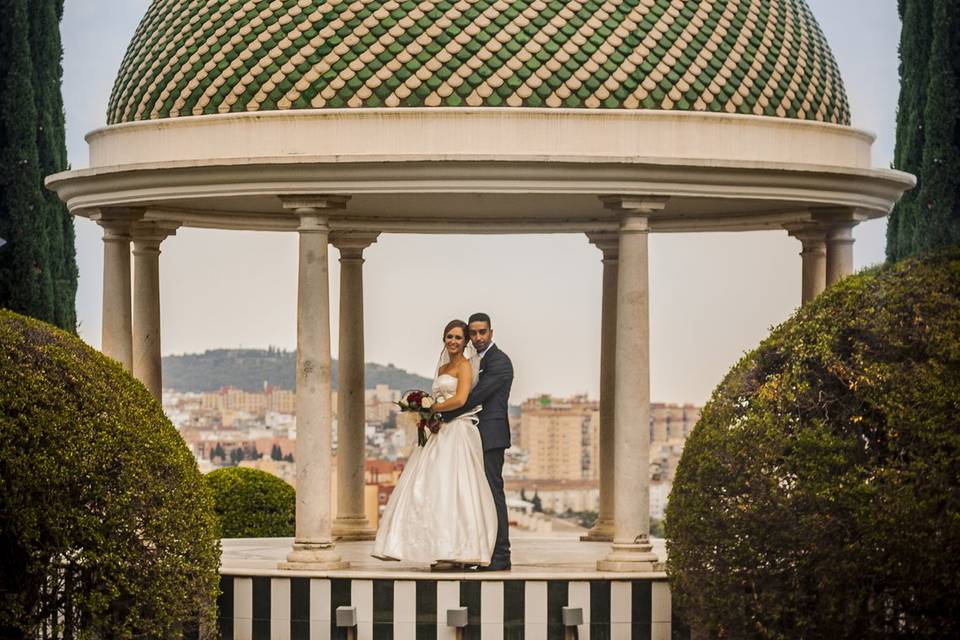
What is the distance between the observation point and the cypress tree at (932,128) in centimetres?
2902

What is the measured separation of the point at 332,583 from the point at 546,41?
5653mm

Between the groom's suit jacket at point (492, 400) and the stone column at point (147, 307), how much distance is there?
4520 mm

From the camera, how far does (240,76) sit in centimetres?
2253

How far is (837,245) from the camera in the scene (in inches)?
946

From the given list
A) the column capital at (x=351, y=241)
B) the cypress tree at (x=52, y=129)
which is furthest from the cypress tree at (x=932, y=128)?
the cypress tree at (x=52, y=129)

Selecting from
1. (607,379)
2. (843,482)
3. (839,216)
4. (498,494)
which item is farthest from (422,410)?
(843,482)

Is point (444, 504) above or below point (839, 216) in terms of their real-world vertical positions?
below

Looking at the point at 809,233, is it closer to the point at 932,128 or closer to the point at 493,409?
the point at 493,409

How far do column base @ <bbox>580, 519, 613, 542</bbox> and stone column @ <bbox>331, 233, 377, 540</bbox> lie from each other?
255cm

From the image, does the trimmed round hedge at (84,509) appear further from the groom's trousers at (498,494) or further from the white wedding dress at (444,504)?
the groom's trousers at (498,494)

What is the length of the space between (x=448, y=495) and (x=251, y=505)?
8.02 meters

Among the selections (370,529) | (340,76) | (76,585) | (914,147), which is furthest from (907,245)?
(76,585)

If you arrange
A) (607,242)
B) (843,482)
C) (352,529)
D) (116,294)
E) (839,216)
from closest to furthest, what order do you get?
(843,482) < (839,216) < (116,294) < (607,242) < (352,529)

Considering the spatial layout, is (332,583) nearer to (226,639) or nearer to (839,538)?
(226,639)
